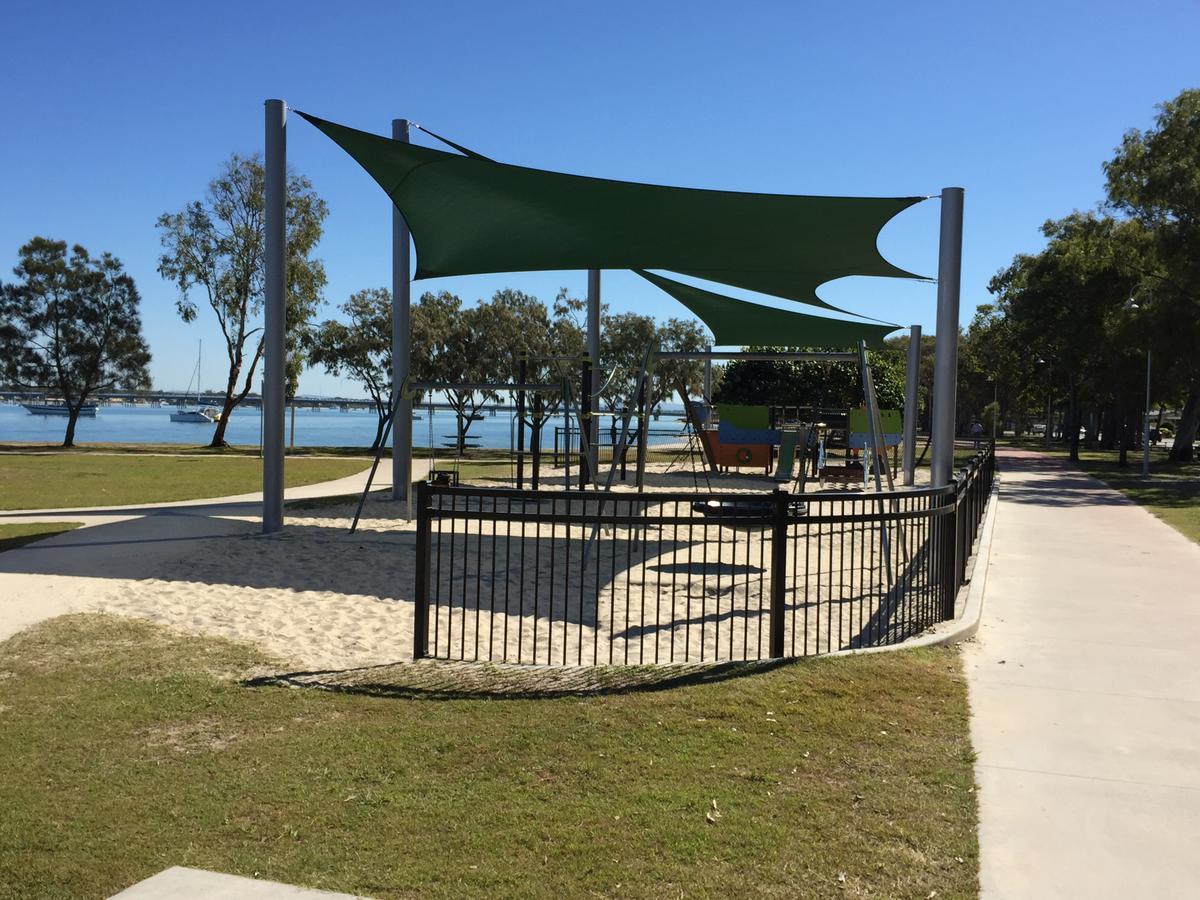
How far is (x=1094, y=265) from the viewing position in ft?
108

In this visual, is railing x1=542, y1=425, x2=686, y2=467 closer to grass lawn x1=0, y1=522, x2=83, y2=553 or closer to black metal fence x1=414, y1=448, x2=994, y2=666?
black metal fence x1=414, y1=448, x2=994, y2=666

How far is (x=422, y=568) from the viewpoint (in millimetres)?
6121

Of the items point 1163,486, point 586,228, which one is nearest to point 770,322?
point 586,228

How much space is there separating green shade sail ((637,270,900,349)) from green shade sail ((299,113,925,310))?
441cm

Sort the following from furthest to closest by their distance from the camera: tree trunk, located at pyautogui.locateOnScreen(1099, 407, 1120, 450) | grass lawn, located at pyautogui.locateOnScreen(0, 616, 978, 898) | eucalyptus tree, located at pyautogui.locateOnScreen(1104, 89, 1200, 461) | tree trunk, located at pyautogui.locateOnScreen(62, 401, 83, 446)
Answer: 1. tree trunk, located at pyautogui.locateOnScreen(1099, 407, 1120, 450)
2. tree trunk, located at pyautogui.locateOnScreen(62, 401, 83, 446)
3. eucalyptus tree, located at pyautogui.locateOnScreen(1104, 89, 1200, 461)
4. grass lawn, located at pyautogui.locateOnScreen(0, 616, 978, 898)

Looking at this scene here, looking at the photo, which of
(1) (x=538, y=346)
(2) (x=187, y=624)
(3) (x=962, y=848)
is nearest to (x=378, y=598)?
(2) (x=187, y=624)

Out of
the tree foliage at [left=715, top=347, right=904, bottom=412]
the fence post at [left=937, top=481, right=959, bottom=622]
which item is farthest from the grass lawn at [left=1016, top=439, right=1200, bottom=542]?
the tree foliage at [left=715, top=347, right=904, bottom=412]

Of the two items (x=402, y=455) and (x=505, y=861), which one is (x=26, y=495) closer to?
(x=402, y=455)

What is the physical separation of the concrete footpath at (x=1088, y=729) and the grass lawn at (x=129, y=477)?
1365cm

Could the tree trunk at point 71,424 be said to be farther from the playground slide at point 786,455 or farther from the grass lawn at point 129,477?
the playground slide at point 786,455

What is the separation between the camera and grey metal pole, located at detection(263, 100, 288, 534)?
12211 millimetres

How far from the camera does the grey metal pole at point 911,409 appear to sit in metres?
16.0

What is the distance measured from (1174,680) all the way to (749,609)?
3.42 meters

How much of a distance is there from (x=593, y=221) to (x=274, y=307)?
4.67 metres
